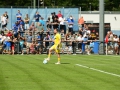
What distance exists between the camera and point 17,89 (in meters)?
15.1

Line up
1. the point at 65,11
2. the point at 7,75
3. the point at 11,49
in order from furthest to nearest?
the point at 65,11
the point at 11,49
the point at 7,75

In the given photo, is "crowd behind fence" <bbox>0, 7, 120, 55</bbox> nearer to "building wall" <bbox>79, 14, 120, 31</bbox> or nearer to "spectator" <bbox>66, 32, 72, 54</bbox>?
"spectator" <bbox>66, 32, 72, 54</bbox>

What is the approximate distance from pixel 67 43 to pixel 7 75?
26.2 meters

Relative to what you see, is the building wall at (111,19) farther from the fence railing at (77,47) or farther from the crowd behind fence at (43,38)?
the fence railing at (77,47)

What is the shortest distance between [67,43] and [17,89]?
101 ft

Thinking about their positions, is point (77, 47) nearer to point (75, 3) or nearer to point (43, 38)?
point (43, 38)

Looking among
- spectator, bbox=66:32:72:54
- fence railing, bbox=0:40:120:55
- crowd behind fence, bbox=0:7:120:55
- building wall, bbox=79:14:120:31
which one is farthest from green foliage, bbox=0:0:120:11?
fence railing, bbox=0:40:120:55

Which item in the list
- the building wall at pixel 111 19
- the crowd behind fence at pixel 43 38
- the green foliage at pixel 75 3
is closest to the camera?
the crowd behind fence at pixel 43 38

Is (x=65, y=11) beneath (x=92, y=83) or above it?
above

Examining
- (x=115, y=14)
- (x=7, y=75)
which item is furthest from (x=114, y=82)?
(x=115, y=14)

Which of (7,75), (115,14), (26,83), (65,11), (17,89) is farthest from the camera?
(115,14)

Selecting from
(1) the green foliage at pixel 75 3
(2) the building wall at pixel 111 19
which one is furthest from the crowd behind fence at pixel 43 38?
(1) the green foliage at pixel 75 3

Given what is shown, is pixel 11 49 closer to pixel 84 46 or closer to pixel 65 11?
pixel 84 46

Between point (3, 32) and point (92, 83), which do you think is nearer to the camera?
point (92, 83)
